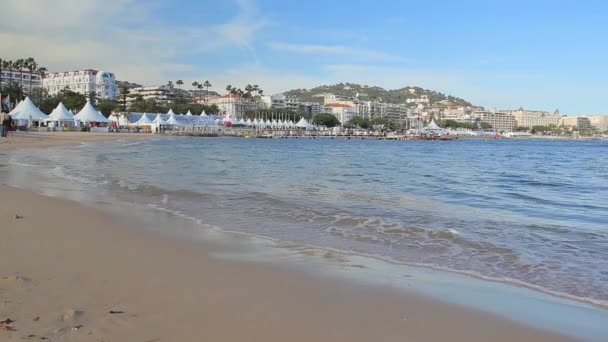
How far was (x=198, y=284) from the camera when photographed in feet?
14.1

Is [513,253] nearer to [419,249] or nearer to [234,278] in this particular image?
[419,249]

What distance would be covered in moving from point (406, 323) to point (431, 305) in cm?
56

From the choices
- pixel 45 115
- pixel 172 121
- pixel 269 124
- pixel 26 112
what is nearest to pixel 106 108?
pixel 172 121

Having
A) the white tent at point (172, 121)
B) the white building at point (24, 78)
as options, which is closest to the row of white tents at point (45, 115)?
the white tent at point (172, 121)

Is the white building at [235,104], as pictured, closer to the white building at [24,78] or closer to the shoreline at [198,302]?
the white building at [24,78]

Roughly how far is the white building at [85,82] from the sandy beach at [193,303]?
161896 mm

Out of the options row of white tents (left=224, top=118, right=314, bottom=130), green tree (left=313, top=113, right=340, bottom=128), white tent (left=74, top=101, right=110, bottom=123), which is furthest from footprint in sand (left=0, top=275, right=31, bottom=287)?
green tree (left=313, top=113, right=340, bottom=128)

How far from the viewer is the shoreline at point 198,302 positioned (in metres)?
3.24

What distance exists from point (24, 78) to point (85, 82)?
16.7 meters

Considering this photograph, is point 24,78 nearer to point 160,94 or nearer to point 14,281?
point 160,94

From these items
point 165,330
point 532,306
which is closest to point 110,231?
point 165,330

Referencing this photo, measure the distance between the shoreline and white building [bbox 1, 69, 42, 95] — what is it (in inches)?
5798

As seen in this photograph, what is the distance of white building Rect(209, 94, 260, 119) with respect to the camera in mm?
168150

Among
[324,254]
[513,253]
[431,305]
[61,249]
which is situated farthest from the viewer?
[513,253]
